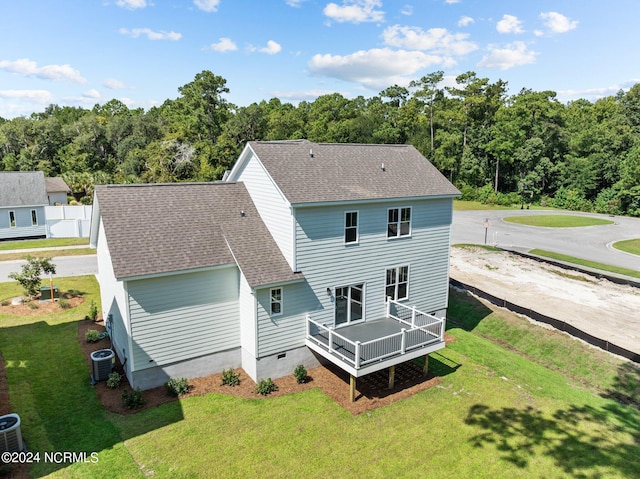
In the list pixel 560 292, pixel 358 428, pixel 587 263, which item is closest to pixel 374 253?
pixel 358 428

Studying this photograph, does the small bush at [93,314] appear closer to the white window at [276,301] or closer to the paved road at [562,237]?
the white window at [276,301]

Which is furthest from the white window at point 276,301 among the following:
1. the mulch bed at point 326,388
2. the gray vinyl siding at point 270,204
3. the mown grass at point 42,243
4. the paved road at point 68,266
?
the mown grass at point 42,243

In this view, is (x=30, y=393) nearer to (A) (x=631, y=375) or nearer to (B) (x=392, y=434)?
(B) (x=392, y=434)

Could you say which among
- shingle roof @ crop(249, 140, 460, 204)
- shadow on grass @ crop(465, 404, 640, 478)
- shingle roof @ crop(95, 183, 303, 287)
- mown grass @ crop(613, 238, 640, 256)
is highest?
shingle roof @ crop(249, 140, 460, 204)

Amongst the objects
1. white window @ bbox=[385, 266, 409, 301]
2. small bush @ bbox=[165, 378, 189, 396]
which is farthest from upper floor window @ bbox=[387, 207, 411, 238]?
small bush @ bbox=[165, 378, 189, 396]

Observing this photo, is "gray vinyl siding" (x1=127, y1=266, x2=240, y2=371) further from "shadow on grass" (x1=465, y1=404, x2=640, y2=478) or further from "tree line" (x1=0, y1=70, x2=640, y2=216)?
"tree line" (x1=0, y1=70, x2=640, y2=216)

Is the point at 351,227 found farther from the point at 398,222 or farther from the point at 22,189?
the point at 22,189
